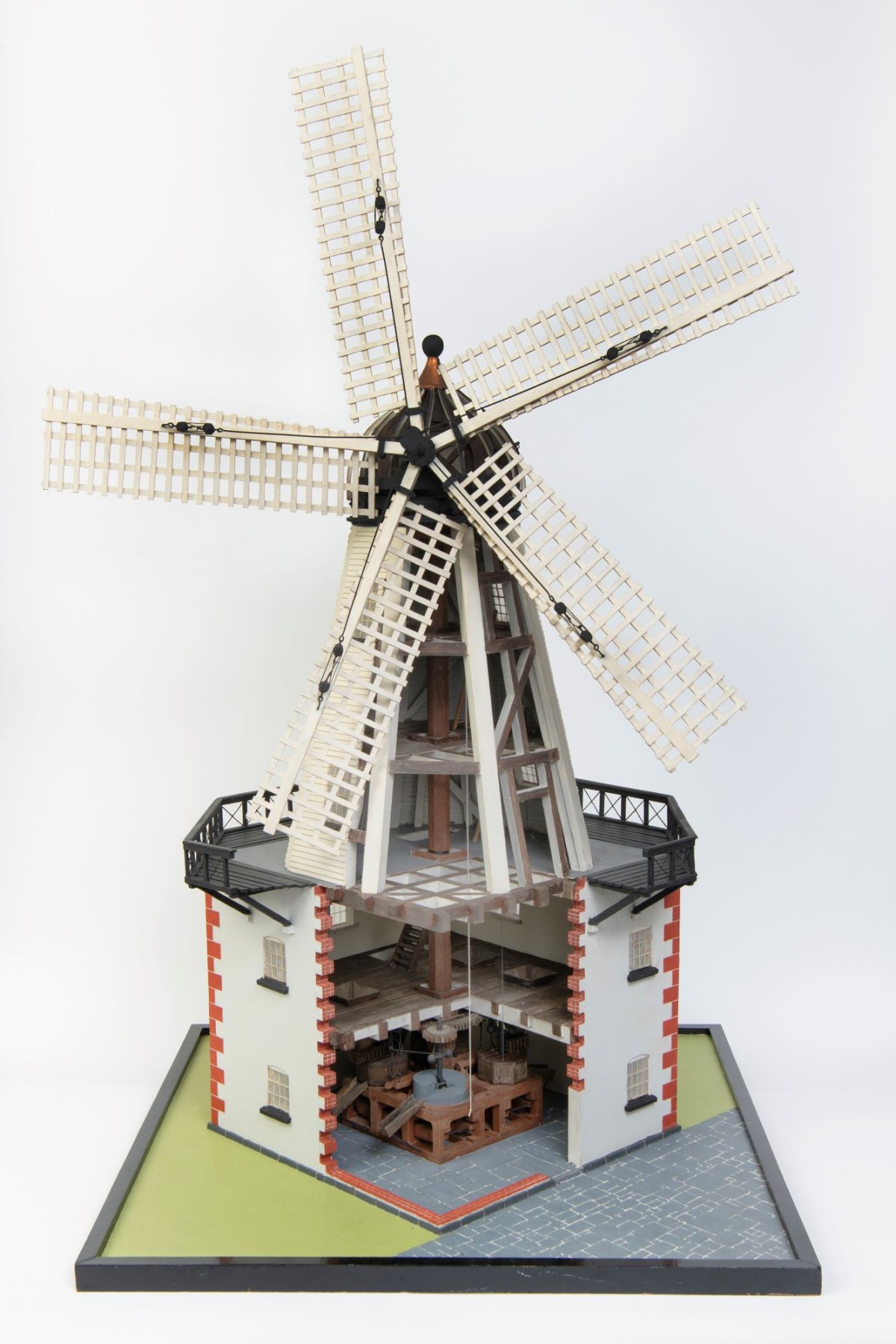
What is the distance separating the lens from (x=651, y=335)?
12.8 metres

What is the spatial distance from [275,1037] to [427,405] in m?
5.26

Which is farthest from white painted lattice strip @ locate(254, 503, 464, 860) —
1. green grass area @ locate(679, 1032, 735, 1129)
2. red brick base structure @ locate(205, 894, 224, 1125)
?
green grass area @ locate(679, 1032, 735, 1129)

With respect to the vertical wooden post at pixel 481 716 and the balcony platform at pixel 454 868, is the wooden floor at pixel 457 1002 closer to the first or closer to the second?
the balcony platform at pixel 454 868

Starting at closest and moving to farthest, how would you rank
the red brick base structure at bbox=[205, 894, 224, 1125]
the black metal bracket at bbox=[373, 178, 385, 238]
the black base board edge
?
the black base board edge, the black metal bracket at bbox=[373, 178, 385, 238], the red brick base structure at bbox=[205, 894, 224, 1125]

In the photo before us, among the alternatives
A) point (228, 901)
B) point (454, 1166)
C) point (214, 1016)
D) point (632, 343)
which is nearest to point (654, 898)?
point (454, 1166)

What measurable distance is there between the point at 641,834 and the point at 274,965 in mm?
3490

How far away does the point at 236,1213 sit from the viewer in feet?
44.2

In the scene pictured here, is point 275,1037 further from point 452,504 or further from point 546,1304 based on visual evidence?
point 452,504

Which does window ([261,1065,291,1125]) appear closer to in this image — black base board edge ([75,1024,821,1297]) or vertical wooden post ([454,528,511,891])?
black base board edge ([75,1024,821,1297])

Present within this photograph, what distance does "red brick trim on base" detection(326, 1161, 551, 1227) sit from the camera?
43.3 ft

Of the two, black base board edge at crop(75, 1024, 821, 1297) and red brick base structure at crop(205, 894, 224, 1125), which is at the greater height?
red brick base structure at crop(205, 894, 224, 1125)

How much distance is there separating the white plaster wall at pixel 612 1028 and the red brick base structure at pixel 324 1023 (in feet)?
6.43

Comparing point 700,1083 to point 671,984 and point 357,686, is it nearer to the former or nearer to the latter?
point 671,984

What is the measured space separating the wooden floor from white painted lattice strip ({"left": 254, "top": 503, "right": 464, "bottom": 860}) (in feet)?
6.13
